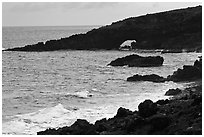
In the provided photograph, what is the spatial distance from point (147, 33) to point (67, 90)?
43.7m

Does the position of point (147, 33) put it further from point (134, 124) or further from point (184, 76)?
point (134, 124)

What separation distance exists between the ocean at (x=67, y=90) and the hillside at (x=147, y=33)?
14.2m

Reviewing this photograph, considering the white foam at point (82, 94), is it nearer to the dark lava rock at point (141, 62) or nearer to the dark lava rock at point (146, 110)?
the dark lava rock at point (146, 110)

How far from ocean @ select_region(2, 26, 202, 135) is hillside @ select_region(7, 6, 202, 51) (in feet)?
46.6

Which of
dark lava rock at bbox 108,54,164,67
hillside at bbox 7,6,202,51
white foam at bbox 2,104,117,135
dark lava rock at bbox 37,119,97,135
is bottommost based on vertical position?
dark lava rock at bbox 37,119,97,135

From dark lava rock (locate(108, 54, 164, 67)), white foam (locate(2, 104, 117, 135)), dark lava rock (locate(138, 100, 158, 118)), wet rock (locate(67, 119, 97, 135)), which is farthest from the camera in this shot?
dark lava rock (locate(108, 54, 164, 67))

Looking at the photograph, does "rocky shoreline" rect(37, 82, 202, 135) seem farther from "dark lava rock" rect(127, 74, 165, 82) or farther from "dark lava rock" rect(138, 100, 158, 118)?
"dark lava rock" rect(127, 74, 165, 82)

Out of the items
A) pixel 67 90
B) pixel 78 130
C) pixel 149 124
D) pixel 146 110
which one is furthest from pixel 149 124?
pixel 67 90

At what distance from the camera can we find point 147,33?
76750 mm

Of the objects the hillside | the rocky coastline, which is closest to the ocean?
the rocky coastline

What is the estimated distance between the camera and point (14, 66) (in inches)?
2221

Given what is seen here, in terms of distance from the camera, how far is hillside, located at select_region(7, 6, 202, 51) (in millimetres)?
75281

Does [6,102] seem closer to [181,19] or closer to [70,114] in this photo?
[70,114]

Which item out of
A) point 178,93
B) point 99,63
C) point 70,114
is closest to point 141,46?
point 99,63
